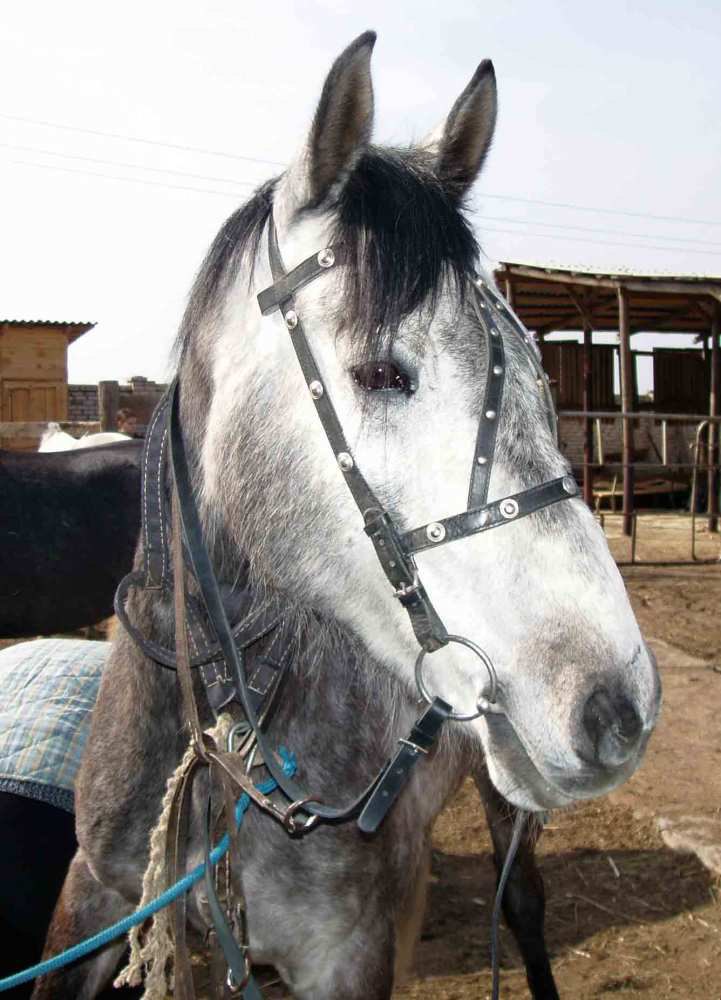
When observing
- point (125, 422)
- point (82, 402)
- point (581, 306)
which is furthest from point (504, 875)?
point (82, 402)

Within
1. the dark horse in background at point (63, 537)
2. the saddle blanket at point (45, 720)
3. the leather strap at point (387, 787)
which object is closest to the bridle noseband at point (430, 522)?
the leather strap at point (387, 787)

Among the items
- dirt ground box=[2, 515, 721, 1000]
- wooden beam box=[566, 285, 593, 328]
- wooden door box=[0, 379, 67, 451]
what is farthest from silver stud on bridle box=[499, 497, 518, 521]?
wooden door box=[0, 379, 67, 451]

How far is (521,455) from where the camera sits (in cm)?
135

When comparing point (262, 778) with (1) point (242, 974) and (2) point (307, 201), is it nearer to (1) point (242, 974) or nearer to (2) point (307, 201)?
(1) point (242, 974)

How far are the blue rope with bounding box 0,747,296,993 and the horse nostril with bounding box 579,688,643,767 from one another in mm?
753

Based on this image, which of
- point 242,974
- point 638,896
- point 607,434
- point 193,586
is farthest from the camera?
point 607,434

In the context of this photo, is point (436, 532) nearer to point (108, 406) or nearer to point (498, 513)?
point (498, 513)

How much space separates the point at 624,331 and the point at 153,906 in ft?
41.9

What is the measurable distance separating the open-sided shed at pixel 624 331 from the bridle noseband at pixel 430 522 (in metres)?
8.64

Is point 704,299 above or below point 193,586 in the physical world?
above

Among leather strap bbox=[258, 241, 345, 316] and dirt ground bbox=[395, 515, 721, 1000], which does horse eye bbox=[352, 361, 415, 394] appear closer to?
leather strap bbox=[258, 241, 345, 316]

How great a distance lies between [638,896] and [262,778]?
256cm

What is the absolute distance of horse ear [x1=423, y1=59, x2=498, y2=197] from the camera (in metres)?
1.67

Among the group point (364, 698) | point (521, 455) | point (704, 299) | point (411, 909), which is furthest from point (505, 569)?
point (704, 299)
